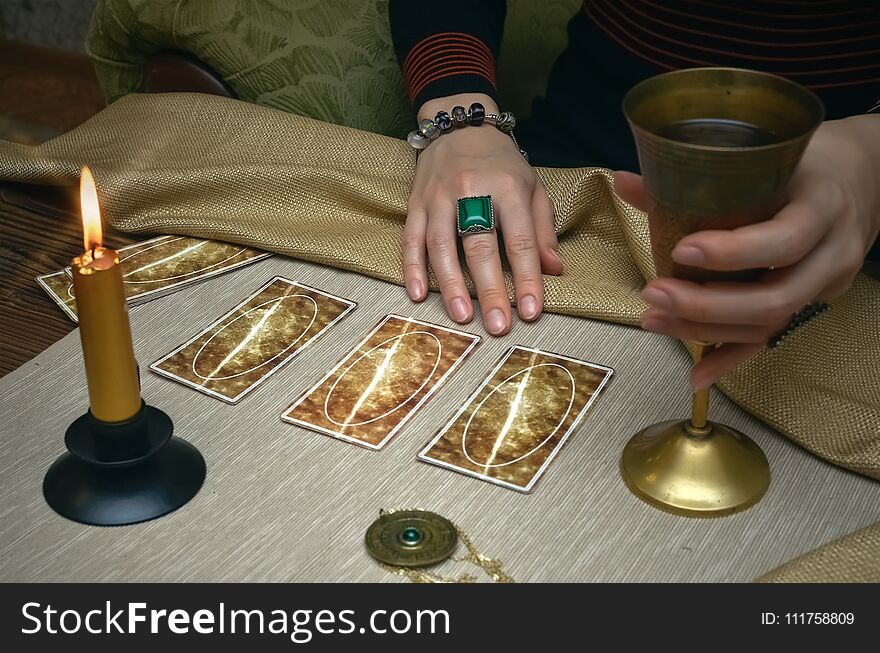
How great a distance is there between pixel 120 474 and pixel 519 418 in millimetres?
330

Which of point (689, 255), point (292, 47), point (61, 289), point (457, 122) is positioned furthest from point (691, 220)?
point (292, 47)

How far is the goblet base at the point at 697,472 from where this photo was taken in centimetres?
78

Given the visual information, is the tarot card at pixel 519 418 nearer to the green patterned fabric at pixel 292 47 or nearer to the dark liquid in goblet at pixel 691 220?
the dark liquid in goblet at pixel 691 220

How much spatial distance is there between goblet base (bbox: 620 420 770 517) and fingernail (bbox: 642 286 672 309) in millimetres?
152

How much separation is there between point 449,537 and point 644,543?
14 centimetres

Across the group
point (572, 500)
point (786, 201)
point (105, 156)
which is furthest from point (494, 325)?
point (105, 156)

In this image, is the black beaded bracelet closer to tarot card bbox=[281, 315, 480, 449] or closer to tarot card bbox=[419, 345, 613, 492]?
tarot card bbox=[419, 345, 613, 492]

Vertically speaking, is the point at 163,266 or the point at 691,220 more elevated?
the point at 691,220

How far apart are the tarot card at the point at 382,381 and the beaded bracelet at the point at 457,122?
0.27 metres

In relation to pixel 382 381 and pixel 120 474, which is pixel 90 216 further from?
pixel 382 381

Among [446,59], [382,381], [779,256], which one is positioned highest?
[779,256]

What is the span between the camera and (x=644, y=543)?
29.7 inches

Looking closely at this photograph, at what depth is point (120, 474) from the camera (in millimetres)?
777

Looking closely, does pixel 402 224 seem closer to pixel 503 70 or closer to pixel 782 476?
pixel 782 476
